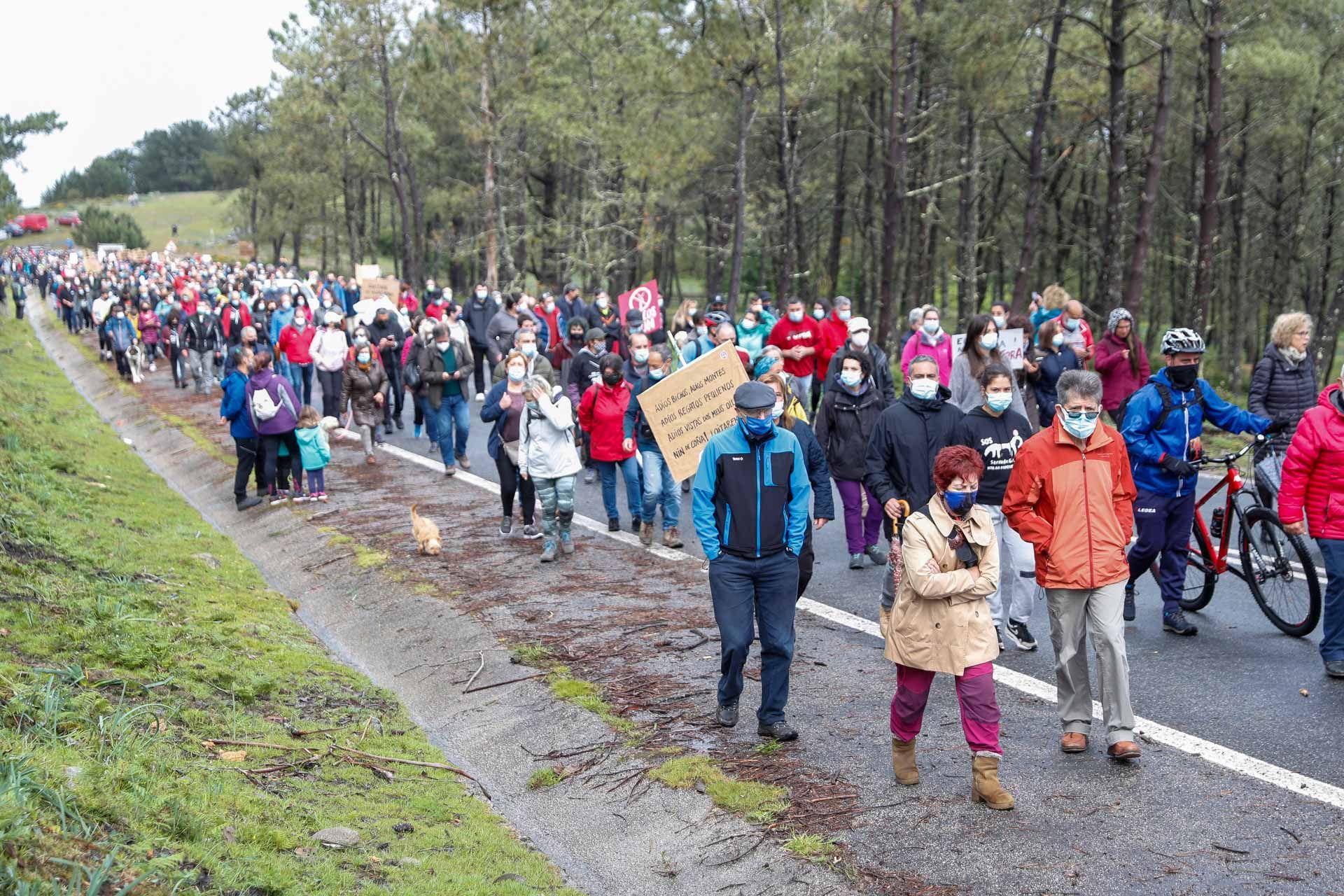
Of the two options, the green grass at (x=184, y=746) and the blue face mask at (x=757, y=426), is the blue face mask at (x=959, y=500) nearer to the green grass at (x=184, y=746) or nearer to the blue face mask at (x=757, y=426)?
the blue face mask at (x=757, y=426)

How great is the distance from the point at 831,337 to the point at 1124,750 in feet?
36.1

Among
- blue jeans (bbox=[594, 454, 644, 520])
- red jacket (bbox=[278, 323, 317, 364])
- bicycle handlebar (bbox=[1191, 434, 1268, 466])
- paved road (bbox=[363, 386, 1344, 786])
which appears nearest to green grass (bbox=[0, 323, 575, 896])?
blue jeans (bbox=[594, 454, 644, 520])

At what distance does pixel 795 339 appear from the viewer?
647 inches

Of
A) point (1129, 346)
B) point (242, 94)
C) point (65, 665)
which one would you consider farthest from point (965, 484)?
point (242, 94)

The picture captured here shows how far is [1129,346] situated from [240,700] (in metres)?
8.98

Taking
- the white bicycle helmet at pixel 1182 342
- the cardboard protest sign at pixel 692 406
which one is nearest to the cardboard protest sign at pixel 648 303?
the cardboard protest sign at pixel 692 406

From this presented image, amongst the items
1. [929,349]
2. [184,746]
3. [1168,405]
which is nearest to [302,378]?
[929,349]

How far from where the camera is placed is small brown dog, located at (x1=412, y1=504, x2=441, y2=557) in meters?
11.7

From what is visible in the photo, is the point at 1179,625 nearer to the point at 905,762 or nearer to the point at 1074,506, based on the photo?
the point at 1074,506

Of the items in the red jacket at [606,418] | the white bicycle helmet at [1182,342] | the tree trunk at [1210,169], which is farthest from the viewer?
the tree trunk at [1210,169]

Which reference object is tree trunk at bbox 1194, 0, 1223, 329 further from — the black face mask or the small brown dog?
the small brown dog

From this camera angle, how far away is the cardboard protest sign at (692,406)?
9.70 m

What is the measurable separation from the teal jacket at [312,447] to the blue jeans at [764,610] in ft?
28.6

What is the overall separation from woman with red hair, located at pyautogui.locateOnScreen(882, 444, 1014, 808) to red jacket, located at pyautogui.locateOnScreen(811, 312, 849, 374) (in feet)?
35.9
